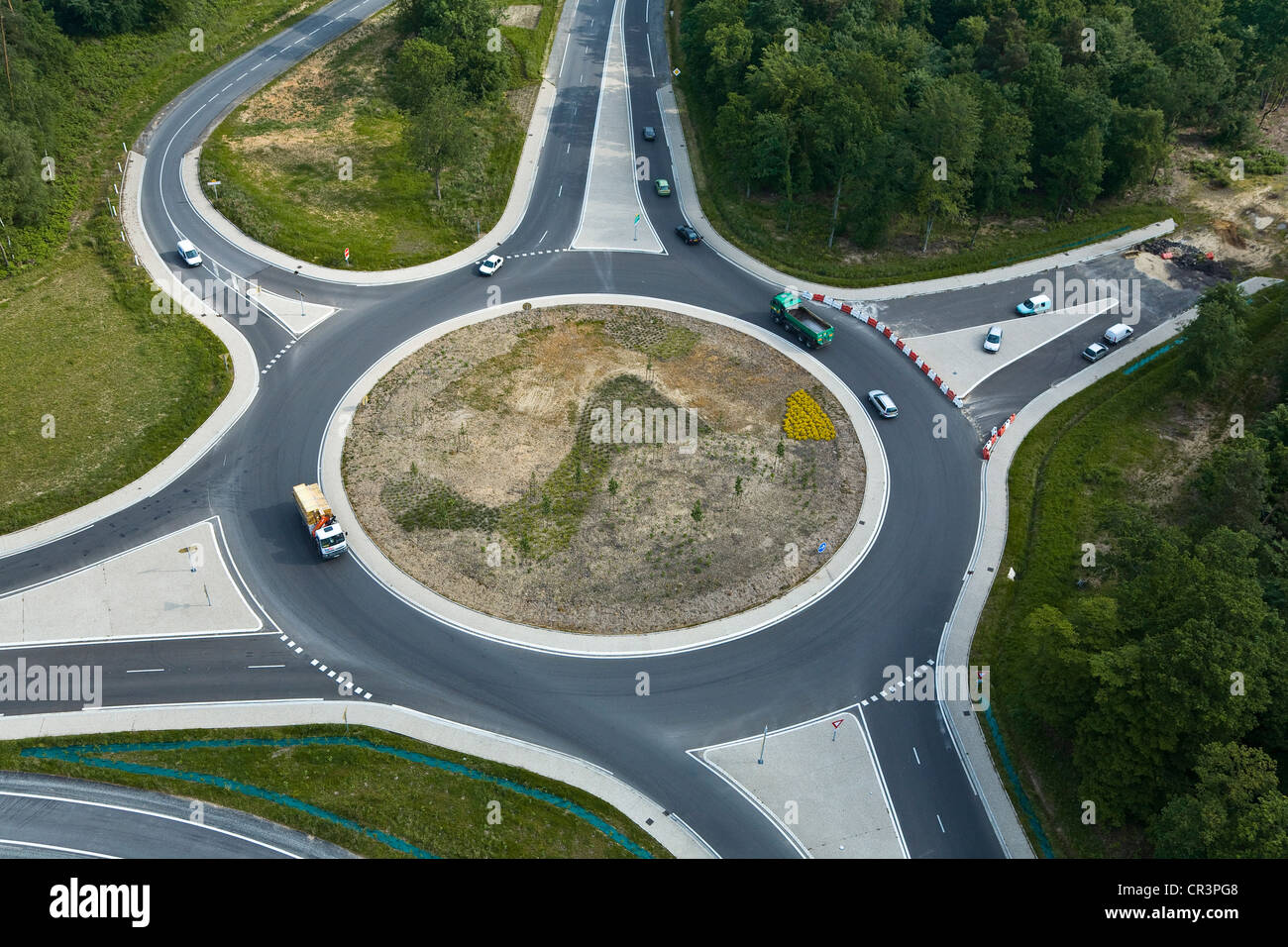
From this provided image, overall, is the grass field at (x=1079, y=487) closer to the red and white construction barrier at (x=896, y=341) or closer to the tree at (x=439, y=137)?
the red and white construction barrier at (x=896, y=341)

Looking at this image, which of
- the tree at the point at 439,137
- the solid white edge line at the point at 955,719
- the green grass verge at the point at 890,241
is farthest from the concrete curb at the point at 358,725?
the tree at the point at 439,137

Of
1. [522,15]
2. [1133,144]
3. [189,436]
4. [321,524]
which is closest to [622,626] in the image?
[321,524]

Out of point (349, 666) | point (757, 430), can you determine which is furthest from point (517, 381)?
point (349, 666)

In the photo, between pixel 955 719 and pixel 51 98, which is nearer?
pixel 955 719

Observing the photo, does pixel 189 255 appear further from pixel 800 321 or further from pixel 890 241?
pixel 890 241

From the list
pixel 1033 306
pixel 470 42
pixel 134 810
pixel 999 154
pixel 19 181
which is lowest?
pixel 134 810
